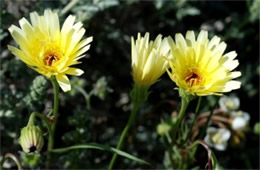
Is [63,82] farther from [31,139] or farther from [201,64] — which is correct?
[201,64]

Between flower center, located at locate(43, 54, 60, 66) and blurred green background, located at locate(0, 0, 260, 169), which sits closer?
flower center, located at locate(43, 54, 60, 66)

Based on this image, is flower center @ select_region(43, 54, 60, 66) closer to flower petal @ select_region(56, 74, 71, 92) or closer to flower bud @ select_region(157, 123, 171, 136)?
flower petal @ select_region(56, 74, 71, 92)

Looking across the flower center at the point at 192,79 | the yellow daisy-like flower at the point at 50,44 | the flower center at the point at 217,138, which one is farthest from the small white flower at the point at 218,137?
the yellow daisy-like flower at the point at 50,44

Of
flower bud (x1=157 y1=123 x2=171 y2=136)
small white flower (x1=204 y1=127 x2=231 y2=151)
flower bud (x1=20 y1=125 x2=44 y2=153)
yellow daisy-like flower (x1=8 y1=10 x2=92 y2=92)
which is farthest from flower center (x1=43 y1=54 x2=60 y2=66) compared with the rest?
small white flower (x1=204 y1=127 x2=231 y2=151)

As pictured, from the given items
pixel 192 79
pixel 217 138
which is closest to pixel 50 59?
pixel 192 79

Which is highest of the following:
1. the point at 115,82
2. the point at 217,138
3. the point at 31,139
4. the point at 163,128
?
the point at 115,82
